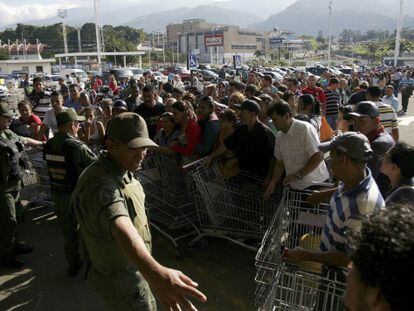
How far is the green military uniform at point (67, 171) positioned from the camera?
423 cm

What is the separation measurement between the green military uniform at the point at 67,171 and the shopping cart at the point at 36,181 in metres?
1.73

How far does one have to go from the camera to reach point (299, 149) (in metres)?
4.20

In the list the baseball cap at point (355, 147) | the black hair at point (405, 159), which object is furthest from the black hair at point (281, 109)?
the baseball cap at point (355, 147)

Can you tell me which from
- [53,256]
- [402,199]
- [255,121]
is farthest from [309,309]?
[53,256]

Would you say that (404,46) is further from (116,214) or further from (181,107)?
(116,214)

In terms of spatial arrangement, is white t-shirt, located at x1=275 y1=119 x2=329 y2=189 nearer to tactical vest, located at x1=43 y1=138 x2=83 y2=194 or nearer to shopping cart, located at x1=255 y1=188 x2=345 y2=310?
shopping cart, located at x1=255 y1=188 x2=345 y2=310

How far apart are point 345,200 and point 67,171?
3.04m

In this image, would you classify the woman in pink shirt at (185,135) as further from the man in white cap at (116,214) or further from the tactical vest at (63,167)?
the man in white cap at (116,214)

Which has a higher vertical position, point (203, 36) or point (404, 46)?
point (203, 36)

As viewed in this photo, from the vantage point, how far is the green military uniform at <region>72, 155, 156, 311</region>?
2.12m

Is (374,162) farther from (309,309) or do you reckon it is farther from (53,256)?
(53,256)

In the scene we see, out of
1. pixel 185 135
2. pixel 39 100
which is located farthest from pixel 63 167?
pixel 39 100

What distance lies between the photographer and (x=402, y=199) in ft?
8.89

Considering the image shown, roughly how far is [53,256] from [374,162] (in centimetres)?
410
